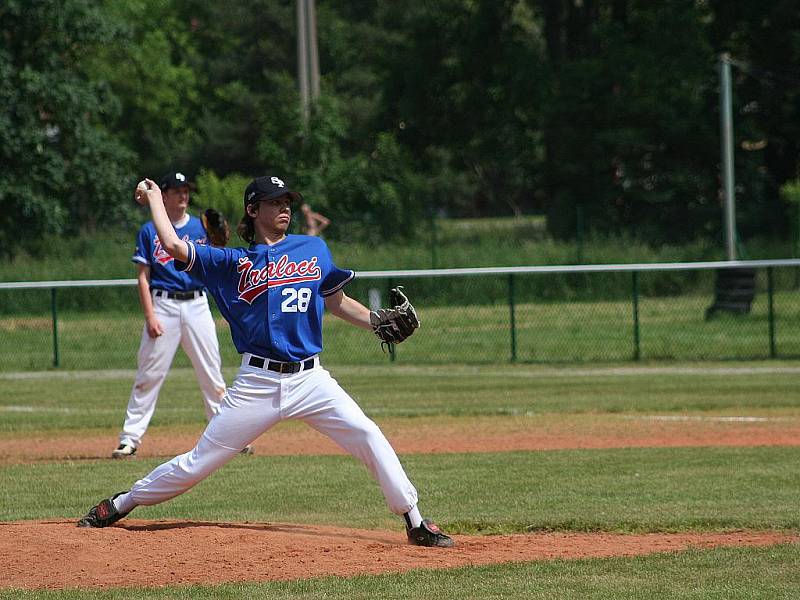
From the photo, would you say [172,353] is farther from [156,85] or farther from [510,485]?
[156,85]

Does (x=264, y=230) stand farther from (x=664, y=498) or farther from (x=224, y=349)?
(x=224, y=349)

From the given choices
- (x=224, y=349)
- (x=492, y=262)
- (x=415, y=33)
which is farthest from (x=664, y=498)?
(x=415, y=33)

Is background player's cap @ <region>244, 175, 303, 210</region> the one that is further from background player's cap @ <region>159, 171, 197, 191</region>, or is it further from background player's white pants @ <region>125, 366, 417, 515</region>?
background player's cap @ <region>159, 171, 197, 191</region>

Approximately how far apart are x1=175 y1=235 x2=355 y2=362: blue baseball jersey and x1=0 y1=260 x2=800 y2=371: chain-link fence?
11365mm

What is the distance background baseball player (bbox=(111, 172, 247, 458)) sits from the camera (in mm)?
10211

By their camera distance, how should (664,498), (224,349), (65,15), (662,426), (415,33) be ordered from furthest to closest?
(415,33), (65,15), (224,349), (662,426), (664,498)

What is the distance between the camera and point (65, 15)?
28812 mm

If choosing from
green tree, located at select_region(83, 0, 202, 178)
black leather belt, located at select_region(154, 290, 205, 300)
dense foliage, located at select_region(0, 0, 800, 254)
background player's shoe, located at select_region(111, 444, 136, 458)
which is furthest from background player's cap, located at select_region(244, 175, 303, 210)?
green tree, located at select_region(83, 0, 202, 178)

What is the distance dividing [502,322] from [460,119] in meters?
21.3

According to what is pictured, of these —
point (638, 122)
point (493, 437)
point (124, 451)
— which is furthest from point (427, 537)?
point (638, 122)

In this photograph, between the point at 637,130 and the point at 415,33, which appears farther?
the point at 415,33

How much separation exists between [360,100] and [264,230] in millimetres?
48270

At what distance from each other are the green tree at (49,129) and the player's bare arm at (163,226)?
23162 mm

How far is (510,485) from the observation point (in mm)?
9352
